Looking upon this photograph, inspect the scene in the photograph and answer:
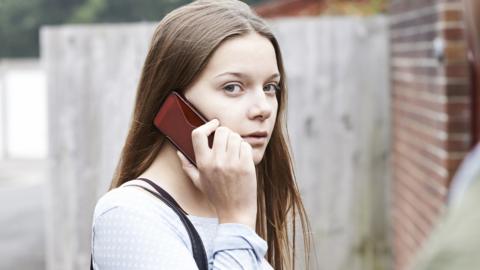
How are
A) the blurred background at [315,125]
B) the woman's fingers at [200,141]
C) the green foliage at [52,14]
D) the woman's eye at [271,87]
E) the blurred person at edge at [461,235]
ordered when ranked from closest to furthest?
the blurred person at edge at [461,235], the woman's fingers at [200,141], the woman's eye at [271,87], the blurred background at [315,125], the green foliage at [52,14]

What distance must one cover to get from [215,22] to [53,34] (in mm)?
4778

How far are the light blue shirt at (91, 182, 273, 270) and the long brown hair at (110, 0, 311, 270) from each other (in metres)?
0.20

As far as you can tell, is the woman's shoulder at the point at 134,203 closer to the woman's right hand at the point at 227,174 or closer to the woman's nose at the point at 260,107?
the woman's right hand at the point at 227,174

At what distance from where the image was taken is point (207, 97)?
1804 millimetres

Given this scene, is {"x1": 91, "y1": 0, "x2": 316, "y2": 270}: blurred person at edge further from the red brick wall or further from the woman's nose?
the red brick wall

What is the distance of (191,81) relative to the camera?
71.2 inches

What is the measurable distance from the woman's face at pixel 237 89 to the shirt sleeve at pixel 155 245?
209 mm

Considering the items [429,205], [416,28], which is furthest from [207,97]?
[416,28]

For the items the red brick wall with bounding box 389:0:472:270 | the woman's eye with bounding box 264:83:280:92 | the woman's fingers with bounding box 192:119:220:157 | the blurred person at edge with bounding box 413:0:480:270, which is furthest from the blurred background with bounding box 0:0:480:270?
the blurred person at edge with bounding box 413:0:480:270

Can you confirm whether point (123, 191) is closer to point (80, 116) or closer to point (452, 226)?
point (452, 226)

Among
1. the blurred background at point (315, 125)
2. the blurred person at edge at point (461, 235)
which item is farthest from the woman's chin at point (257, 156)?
the blurred background at point (315, 125)

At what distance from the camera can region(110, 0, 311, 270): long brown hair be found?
1.80 m

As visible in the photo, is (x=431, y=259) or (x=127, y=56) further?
(x=127, y=56)

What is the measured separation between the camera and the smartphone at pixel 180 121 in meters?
1.78
